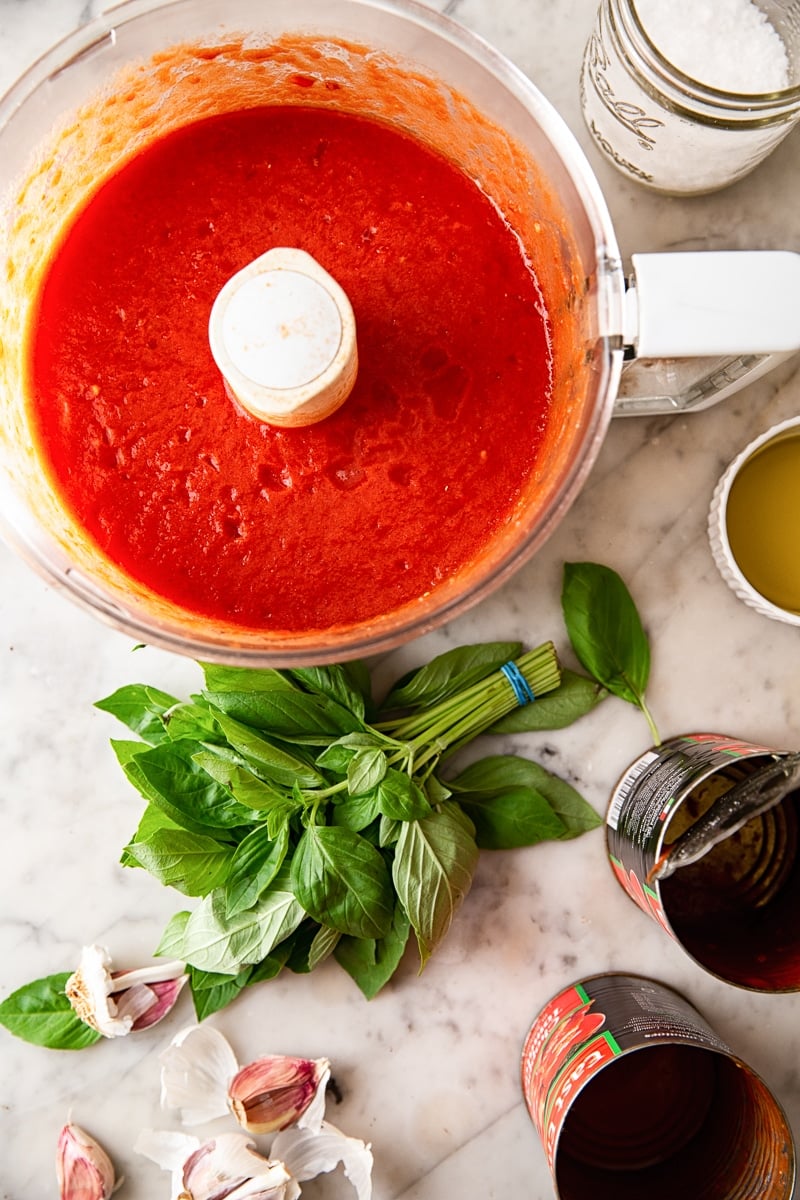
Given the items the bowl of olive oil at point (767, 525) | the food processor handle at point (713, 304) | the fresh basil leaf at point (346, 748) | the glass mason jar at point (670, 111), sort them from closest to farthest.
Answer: the food processor handle at point (713, 304)
the glass mason jar at point (670, 111)
the fresh basil leaf at point (346, 748)
the bowl of olive oil at point (767, 525)

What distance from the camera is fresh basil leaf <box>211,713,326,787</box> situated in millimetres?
1080

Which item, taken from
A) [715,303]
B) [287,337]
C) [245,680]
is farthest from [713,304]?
[245,680]

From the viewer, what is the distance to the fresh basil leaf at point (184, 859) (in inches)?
44.1

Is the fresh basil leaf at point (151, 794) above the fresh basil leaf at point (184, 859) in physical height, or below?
above

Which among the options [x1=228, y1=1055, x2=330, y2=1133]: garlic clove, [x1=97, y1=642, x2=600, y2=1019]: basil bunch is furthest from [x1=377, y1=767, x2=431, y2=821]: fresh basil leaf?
[x1=228, y1=1055, x2=330, y2=1133]: garlic clove

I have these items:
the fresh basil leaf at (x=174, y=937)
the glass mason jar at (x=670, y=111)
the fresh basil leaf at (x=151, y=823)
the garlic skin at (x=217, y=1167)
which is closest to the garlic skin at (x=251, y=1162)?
the garlic skin at (x=217, y=1167)

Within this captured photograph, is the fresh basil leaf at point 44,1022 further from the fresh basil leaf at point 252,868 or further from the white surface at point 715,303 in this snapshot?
the white surface at point 715,303

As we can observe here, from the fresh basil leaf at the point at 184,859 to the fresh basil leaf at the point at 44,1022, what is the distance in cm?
24

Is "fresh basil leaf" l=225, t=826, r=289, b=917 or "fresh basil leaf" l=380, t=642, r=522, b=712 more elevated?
"fresh basil leaf" l=380, t=642, r=522, b=712

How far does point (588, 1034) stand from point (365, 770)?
0.37m

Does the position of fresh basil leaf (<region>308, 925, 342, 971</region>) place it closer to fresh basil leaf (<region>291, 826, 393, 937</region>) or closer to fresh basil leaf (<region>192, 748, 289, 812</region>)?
fresh basil leaf (<region>291, 826, 393, 937</region>)

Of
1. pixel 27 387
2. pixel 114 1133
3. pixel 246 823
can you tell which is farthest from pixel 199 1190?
pixel 27 387

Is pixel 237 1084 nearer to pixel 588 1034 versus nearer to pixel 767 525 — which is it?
pixel 588 1034

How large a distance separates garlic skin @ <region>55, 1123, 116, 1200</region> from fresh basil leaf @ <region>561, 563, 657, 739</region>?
0.83m
